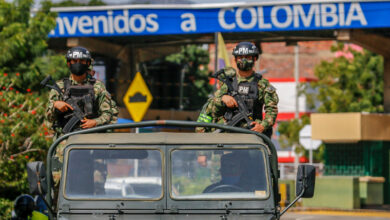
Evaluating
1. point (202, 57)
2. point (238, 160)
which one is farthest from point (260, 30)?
point (202, 57)

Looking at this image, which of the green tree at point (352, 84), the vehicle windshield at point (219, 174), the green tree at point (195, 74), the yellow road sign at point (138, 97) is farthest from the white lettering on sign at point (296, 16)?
the vehicle windshield at point (219, 174)

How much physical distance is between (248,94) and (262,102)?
224 millimetres

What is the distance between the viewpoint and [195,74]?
1670 inches

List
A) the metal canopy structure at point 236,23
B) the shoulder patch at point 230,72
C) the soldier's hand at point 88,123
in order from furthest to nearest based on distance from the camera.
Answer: the metal canopy structure at point 236,23, the shoulder patch at point 230,72, the soldier's hand at point 88,123

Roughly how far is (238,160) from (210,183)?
1.01ft

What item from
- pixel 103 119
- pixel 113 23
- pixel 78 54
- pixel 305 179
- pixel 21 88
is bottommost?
pixel 305 179

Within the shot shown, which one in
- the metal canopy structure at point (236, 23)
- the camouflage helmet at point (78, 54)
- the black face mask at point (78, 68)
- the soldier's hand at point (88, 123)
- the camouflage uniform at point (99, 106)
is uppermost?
the metal canopy structure at point (236, 23)

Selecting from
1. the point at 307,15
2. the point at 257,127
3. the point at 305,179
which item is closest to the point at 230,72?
the point at 257,127

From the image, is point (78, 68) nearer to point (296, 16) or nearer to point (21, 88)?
point (21, 88)

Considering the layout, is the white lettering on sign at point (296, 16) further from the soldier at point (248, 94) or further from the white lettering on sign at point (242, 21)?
the soldier at point (248, 94)

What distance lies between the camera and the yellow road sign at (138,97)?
20.6m

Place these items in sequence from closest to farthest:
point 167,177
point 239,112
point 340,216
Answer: point 167,177, point 239,112, point 340,216

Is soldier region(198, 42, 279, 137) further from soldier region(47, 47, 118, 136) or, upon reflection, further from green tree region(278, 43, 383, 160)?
green tree region(278, 43, 383, 160)

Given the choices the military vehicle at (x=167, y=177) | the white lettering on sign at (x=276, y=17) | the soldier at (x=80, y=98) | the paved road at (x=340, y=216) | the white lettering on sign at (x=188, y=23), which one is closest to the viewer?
the military vehicle at (x=167, y=177)
